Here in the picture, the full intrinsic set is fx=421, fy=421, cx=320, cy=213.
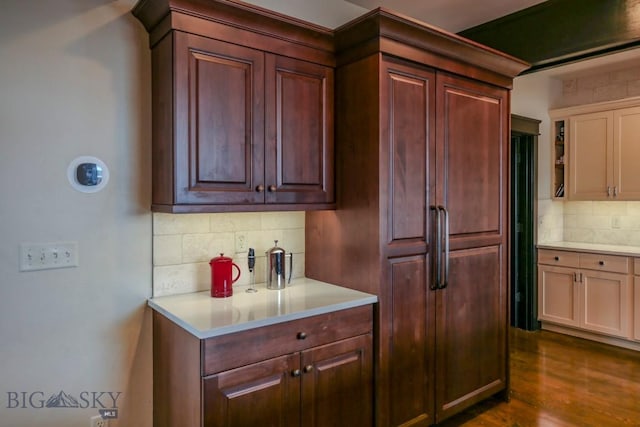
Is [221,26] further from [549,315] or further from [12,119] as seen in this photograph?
[549,315]

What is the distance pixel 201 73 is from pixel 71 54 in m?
0.57

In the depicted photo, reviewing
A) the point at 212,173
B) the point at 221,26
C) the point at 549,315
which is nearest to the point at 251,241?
the point at 212,173

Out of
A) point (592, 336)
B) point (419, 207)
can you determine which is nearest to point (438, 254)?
point (419, 207)

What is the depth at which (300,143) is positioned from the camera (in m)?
2.27

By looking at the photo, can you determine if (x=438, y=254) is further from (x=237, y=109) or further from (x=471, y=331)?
(x=237, y=109)

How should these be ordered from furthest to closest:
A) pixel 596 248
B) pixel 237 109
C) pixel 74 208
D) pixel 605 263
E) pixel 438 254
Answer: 1. pixel 596 248
2. pixel 605 263
3. pixel 438 254
4. pixel 237 109
5. pixel 74 208

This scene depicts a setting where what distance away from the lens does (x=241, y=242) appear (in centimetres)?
240

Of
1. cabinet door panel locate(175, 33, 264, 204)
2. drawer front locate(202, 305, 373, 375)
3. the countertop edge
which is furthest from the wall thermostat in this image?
drawer front locate(202, 305, 373, 375)

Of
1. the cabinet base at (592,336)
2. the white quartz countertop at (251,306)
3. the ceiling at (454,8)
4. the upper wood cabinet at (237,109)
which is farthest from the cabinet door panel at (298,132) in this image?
the cabinet base at (592,336)

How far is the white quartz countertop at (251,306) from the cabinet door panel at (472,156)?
0.84 m

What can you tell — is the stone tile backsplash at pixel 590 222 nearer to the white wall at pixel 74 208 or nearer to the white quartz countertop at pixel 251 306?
the white quartz countertop at pixel 251 306

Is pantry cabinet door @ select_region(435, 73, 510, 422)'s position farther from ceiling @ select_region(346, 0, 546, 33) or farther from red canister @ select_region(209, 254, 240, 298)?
red canister @ select_region(209, 254, 240, 298)

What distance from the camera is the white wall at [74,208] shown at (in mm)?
1762

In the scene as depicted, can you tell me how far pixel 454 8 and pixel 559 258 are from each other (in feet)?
8.86
